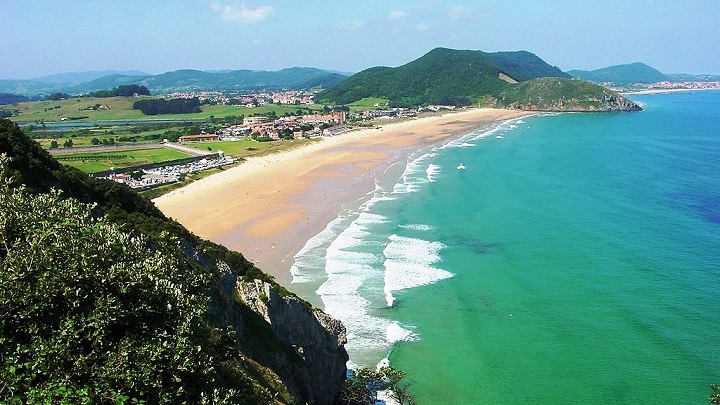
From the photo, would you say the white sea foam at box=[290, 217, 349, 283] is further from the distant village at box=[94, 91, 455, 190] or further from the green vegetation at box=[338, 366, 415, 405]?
the distant village at box=[94, 91, 455, 190]

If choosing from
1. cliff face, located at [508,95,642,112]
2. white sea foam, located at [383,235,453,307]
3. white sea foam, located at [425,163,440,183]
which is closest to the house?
white sea foam, located at [425,163,440,183]

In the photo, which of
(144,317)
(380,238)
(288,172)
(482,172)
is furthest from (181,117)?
(144,317)

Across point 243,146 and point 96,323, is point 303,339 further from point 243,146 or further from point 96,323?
point 243,146

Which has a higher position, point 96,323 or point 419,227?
point 96,323

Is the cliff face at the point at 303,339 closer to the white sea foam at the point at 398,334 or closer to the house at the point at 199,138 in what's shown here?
the white sea foam at the point at 398,334

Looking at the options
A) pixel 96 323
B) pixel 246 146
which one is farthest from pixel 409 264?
pixel 246 146

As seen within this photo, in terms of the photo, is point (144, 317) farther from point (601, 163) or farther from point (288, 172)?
point (601, 163)

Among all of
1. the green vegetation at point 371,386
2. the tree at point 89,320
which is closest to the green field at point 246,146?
the green vegetation at point 371,386
